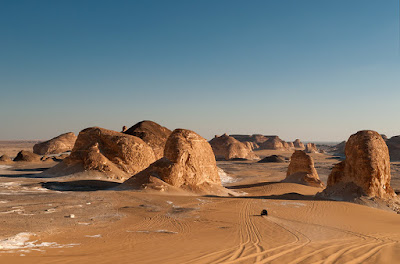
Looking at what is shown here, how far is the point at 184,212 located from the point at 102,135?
1580cm

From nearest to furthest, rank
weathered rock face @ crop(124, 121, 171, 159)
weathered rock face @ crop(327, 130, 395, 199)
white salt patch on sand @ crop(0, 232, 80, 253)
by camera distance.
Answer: white salt patch on sand @ crop(0, 232, 80, 253), weathered rock face @ crop(327, 130, 395, 199), weathered rock face @ crop(124, 121, 171, 159)

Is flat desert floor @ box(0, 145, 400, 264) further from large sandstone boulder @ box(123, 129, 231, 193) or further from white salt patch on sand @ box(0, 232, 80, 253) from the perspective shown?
large sandstone boulder @ box(123, 129, 231, 193)

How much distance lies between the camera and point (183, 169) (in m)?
17.6

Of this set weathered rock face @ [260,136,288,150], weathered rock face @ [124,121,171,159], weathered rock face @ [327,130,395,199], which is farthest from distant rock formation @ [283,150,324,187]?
weathered rock face @ [260,136,288,150]

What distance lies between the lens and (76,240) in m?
7.25

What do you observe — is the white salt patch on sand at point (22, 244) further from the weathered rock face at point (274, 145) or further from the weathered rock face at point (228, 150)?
the weathered rock face at point (274, 145)

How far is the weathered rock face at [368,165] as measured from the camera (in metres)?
14.9

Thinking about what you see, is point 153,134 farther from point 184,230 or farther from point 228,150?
point 184,230

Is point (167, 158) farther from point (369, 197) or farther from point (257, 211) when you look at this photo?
point (369, 197)

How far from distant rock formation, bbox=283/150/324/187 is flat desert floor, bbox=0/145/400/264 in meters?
9.22

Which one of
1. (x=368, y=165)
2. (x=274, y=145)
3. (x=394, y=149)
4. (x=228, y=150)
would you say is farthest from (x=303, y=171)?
(x=274, y=145)

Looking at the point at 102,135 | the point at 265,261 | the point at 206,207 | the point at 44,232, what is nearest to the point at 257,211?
the point at 206,207

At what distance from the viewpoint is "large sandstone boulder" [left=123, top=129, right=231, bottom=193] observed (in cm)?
1709

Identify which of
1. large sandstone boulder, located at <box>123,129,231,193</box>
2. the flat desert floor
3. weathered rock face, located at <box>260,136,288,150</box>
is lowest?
the flat desert floor
